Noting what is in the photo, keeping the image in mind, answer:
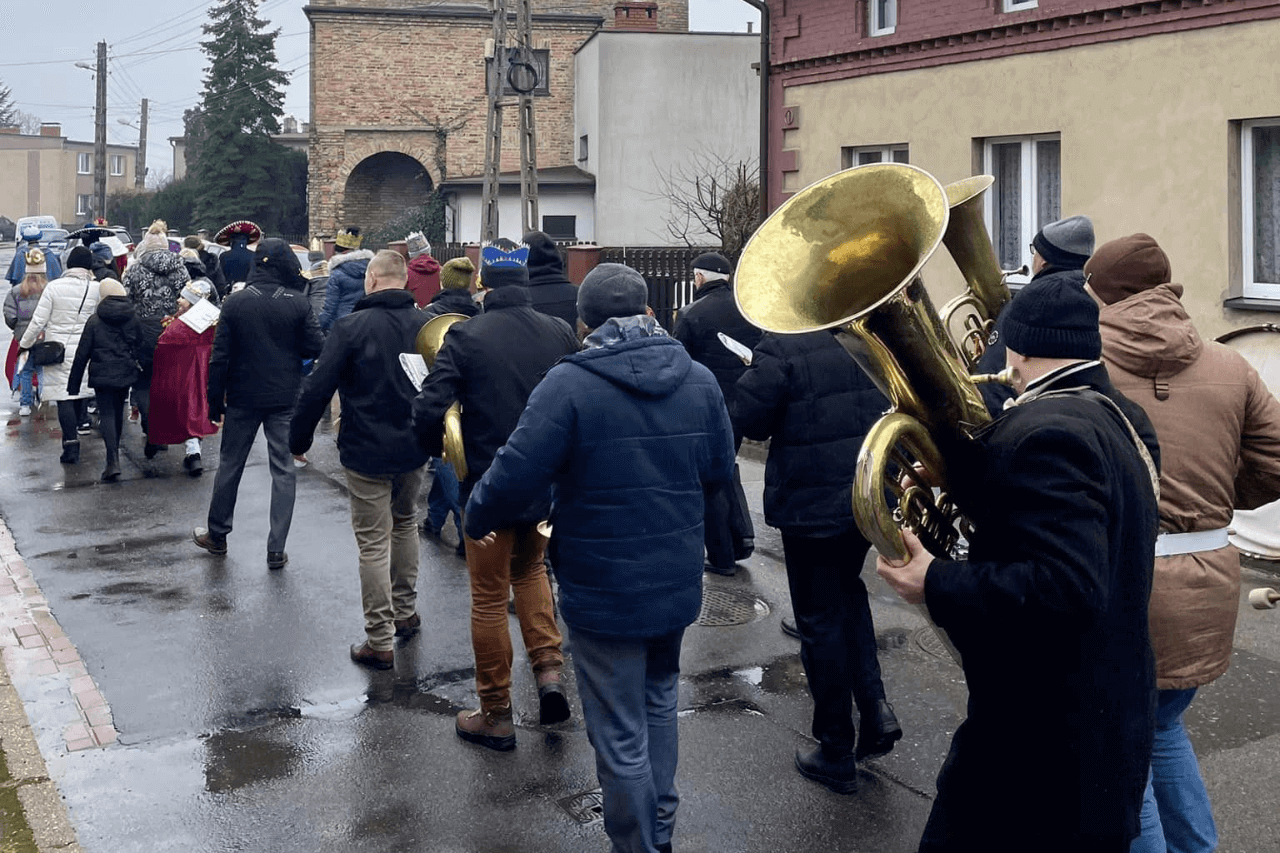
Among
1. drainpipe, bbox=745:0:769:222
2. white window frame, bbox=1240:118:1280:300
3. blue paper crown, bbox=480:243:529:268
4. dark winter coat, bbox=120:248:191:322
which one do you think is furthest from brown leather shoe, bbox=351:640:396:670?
drainpipe, bbox=745:0:769:222

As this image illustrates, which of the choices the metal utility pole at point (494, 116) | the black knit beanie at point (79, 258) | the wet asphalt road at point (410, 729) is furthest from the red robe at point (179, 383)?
the metal utility pole at point (494, 116)

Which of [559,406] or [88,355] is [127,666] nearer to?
[559,406]

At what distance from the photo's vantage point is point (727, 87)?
3344 centimetres

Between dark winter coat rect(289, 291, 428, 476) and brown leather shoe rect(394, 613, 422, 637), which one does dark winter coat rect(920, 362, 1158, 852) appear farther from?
brown leather shoe rect(394, 613, 422, 637)

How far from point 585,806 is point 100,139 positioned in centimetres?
5673

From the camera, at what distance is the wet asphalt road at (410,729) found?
5.04 meters

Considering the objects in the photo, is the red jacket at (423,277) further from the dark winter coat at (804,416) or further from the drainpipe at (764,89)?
the dark winter coat at (804,416)

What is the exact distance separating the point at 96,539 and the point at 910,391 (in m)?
7.82

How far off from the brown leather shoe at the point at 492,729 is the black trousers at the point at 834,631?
123cm

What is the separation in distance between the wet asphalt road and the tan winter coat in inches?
43.0

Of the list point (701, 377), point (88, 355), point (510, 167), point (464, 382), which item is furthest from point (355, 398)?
point (510, 167)

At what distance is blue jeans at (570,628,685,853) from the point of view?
4.39m

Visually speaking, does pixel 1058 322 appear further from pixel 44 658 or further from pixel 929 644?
pixel 44 658

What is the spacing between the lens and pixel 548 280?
28.0 ft
